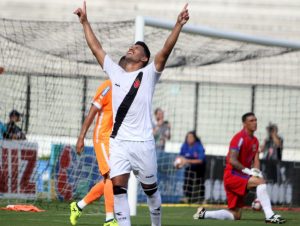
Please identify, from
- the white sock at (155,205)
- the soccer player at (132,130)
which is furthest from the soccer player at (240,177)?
the soccer player at (132,130)

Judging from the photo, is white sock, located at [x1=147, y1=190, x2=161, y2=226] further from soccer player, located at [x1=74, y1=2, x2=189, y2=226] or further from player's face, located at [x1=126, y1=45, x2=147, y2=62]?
player's face, located at [x1=126, y1=45, x2=147, y2=62]

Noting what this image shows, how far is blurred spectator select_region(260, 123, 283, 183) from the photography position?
21000mm

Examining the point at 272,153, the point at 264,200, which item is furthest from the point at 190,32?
the point at 272,153

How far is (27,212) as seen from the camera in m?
15.4

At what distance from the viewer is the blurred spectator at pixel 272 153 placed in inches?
827

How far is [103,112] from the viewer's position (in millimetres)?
13164

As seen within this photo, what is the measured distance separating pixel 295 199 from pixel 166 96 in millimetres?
5972

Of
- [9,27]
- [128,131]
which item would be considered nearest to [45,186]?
[9,27]

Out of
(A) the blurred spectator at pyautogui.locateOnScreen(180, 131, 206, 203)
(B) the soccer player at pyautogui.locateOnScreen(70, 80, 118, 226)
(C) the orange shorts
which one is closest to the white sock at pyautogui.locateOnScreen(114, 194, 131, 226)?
(B) the soccer player at pyautogui.locateOnScreen(70, 80, 118, 226)

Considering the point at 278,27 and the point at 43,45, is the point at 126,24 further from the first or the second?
the point at 278,27

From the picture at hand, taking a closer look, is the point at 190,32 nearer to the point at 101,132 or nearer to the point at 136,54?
the point at 101,132

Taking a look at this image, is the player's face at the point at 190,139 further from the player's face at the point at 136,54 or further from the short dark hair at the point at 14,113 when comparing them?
the player's face at the point at 136,54

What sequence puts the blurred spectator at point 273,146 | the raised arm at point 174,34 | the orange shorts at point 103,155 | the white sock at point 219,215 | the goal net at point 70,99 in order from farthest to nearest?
the blurred spectator at point 273,146 → the goal net at point 70,99 → the white sock at point 219,215 → the orange shorts at point 103,155 → the raised arm at point 174,34

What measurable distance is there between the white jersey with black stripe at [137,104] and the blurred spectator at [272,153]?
1076 cm
